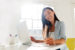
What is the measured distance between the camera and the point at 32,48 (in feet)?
5.50

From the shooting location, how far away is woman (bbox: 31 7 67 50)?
1647 mm

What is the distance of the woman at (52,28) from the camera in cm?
→ 165

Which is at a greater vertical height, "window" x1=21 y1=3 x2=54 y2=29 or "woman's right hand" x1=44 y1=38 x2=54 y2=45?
"window" x1=21 y1=3 x2=54 y2=29

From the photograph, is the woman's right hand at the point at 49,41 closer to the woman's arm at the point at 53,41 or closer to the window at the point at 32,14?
the woman's arm at the point at 53,41

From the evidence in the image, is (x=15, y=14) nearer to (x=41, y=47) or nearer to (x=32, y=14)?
(x=32, y=14)

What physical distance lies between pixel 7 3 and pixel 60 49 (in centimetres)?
84

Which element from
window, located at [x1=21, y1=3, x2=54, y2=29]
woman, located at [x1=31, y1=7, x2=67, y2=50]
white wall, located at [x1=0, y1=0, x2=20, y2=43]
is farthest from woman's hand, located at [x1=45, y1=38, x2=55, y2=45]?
white wall, located at [x1=0, y1=0, x2=20, y2=43]

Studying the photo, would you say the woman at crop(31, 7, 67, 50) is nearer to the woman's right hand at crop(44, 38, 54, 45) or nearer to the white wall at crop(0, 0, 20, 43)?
the woman's right hand at crop(44, 38, 54, 45)

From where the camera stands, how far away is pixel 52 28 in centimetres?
168

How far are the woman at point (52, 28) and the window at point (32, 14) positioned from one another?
6 centimetres

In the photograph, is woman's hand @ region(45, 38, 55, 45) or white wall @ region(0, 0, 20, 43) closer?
woman's hand @ region(45, 38, 55, 45)

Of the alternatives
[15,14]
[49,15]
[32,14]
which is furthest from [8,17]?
[49,15]

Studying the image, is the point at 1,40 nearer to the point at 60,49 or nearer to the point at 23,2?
the point at 23,2

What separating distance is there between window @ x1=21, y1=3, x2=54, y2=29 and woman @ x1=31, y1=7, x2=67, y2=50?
0.06 m
